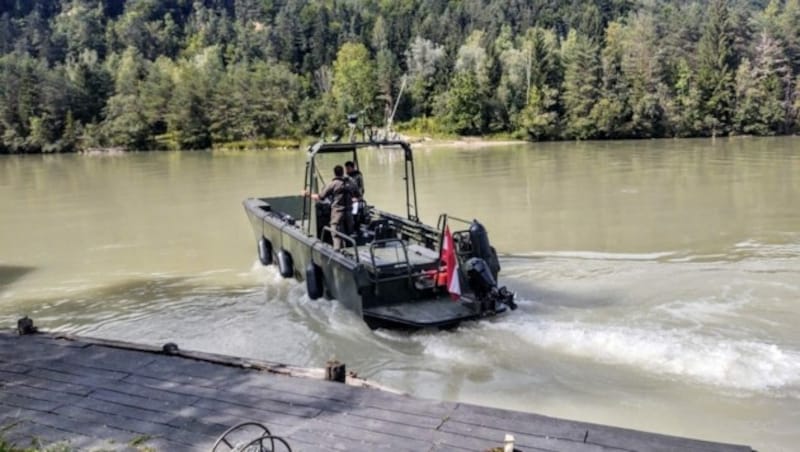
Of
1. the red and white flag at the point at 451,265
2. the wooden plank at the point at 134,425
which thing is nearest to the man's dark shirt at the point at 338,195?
the red and white flag at the point at 451,265

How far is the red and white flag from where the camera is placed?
7523 millimetres

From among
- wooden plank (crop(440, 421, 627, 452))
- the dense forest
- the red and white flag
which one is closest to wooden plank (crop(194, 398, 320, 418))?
wooden plank (crop(440, 421, 627, 452))

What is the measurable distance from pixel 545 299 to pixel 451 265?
5.57 ft

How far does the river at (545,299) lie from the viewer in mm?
5918

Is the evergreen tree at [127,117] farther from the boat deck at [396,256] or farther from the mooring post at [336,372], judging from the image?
the mooring post at [336,372]

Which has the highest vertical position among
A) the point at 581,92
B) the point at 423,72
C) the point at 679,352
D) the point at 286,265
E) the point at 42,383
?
the point at 423,72

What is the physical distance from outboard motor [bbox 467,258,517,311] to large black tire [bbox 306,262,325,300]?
7.10ft

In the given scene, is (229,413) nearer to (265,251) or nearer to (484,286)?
(484,286)

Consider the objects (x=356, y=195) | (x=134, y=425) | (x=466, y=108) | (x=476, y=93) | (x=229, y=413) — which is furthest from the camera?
(x=476, y=93)

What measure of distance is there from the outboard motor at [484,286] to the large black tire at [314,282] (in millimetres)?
2164

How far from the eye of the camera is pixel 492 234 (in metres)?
13.6

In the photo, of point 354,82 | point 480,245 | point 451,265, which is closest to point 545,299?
point 480,245

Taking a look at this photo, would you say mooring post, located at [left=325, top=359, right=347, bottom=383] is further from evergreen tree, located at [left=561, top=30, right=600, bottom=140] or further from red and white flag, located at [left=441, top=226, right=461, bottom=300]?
evergreen tree, located at [left=561, top=30, right=600, bottom=140]

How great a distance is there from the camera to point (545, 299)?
8609mm
